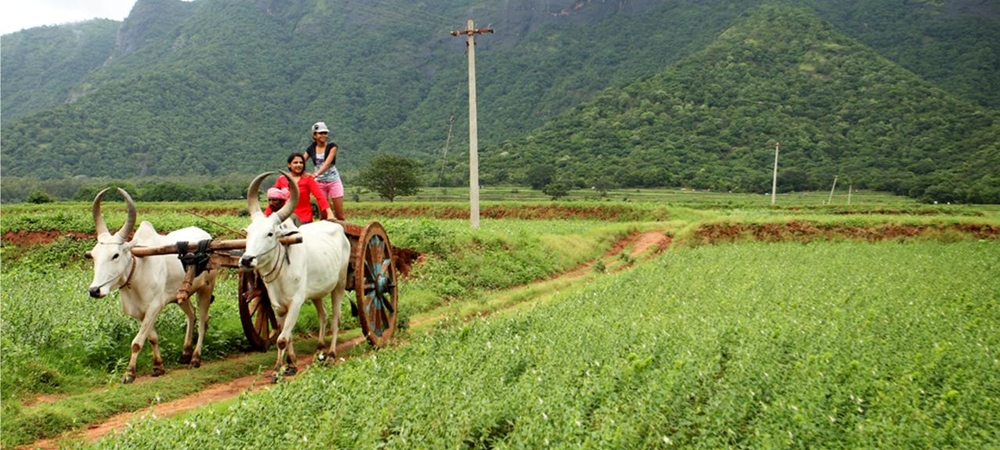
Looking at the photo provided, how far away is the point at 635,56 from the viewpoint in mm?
95938

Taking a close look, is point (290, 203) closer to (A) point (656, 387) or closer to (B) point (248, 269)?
(B) point (248, 269)

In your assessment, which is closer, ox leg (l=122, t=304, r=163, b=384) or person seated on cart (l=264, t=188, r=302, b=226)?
ox leg (l=122, t=304, r=163, b=384)

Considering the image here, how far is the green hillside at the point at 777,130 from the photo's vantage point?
179 feet

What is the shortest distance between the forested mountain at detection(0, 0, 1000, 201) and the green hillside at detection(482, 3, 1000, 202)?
203 mm

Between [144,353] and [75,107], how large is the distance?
79307 millimetres

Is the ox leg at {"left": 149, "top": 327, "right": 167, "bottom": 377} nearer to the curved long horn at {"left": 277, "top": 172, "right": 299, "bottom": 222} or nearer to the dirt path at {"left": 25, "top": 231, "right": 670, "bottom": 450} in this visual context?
the dirt path at {"left": 25, "top": 231, "right": 670, "bottom": 450}

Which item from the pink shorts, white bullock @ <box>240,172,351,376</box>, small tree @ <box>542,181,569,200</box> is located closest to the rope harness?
white bullock @ <box>240,172,351,376</box>

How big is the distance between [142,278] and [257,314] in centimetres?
227

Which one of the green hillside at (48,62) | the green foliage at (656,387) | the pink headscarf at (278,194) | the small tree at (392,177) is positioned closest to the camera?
the green foliage at (656,387)

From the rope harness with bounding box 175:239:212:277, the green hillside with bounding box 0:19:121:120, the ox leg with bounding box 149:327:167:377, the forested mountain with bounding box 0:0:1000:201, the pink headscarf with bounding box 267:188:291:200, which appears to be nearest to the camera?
the rope harness with bounding box 175:239:212:277

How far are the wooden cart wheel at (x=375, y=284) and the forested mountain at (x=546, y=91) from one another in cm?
3955

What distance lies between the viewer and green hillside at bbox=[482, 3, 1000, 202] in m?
54.6

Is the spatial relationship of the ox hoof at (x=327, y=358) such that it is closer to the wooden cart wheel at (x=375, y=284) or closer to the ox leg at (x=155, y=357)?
the wooden cart wheel at (x=375, y=284)

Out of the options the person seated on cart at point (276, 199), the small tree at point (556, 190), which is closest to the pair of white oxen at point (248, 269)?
the person seated on cart at point (276, 199)
